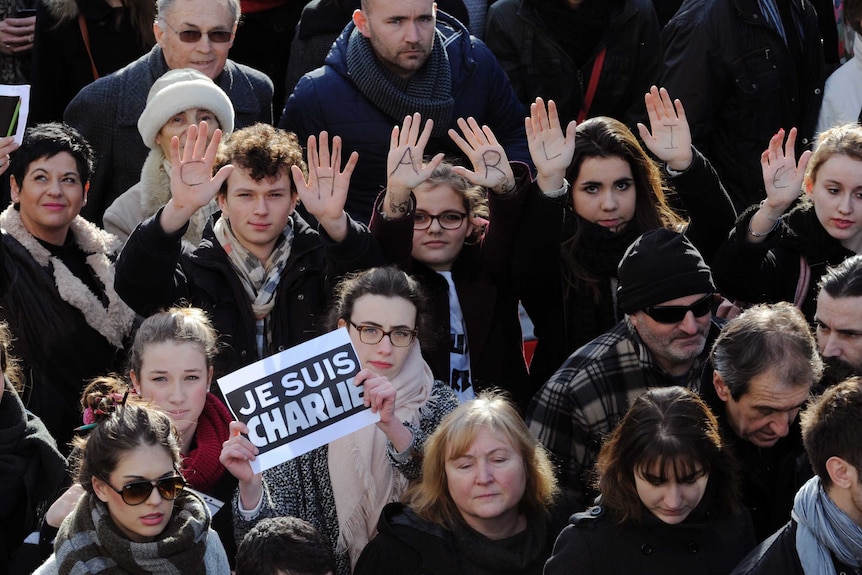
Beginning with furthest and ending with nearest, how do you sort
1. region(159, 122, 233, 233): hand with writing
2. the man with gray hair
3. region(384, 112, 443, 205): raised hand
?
region(384, 112, 443, 205): raised hand
region(159, 122, 233, 233): hand with writing
the man with gray hair

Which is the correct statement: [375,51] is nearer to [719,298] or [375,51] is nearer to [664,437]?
[719,298]

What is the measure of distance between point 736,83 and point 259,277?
279cm

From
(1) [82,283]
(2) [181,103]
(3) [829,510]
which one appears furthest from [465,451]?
(2) [181,103]

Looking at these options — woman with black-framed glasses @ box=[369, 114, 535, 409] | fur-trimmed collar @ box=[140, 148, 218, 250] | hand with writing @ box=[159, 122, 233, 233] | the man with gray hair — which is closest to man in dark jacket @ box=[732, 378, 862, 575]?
the man with gray hair

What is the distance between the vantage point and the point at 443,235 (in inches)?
248

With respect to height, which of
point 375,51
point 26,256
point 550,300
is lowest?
point 550,300

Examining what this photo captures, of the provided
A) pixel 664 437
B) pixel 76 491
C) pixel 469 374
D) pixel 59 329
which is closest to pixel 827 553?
pixel 664 437

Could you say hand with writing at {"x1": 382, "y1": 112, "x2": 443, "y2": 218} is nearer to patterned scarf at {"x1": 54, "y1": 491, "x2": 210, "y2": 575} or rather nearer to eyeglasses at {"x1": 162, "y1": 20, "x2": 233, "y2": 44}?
eyeglasses at {"x1": 162, "y1": 20, "x2": 233, "y2": 44}

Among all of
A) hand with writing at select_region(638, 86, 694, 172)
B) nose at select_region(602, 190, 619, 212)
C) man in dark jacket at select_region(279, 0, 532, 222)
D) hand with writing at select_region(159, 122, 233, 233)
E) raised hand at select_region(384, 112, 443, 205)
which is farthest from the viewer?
man in dark jacket at select_region(279, 0, 532, 222)

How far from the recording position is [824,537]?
4445mm

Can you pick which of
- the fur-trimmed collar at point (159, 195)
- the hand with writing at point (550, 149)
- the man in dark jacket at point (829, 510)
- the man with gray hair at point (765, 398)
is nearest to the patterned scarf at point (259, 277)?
the fur-trimmed collar at point (159, 195)

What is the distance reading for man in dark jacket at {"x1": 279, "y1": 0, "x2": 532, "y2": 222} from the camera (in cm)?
696

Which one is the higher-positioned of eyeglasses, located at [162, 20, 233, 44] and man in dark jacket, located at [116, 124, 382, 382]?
Answer: eyeglasses, located at [162, 20, 233, 44]

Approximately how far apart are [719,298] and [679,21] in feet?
5.67
